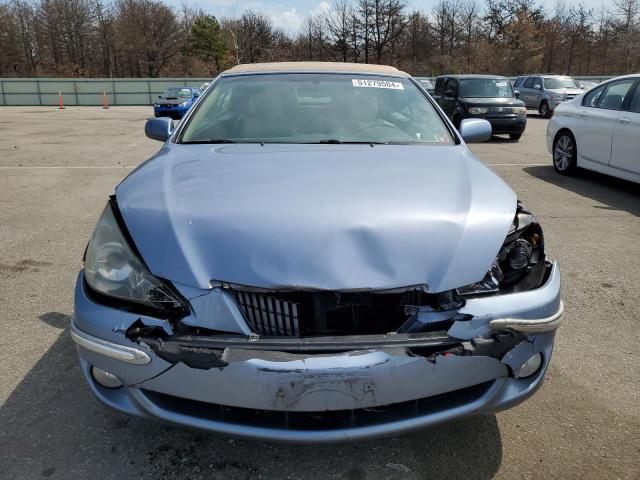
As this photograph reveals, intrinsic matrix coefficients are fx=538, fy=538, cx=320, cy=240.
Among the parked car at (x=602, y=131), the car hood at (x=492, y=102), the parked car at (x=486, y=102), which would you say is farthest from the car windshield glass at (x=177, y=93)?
the parked car at (x=602, y=131)

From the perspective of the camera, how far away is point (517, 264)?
2.11m

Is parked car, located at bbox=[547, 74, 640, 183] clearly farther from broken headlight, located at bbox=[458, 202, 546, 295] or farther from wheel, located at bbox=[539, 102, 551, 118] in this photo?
wheel, located at bbox=[539, 102, 551, 118]

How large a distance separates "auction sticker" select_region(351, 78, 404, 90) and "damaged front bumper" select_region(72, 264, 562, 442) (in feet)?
6.95

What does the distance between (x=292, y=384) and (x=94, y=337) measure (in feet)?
2.46

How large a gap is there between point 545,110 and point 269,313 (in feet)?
71.7

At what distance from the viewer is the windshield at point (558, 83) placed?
21.0 metres

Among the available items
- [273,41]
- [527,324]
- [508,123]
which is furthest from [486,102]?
[273,41]

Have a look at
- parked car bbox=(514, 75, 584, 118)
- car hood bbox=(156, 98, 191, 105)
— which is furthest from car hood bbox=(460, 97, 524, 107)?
car hood bbox=(156, 98, 191, 105)

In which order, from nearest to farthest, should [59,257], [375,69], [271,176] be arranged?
[271,176] → [375,69] → [59,257]

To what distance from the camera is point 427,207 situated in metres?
2.14

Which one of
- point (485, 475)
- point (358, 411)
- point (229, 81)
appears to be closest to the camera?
point (358, 411)

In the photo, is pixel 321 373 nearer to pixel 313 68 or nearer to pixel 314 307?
pixel 314 307

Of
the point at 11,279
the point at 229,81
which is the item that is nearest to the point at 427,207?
the point at 229,81

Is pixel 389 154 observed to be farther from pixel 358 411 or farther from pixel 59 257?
pixel 59 257
